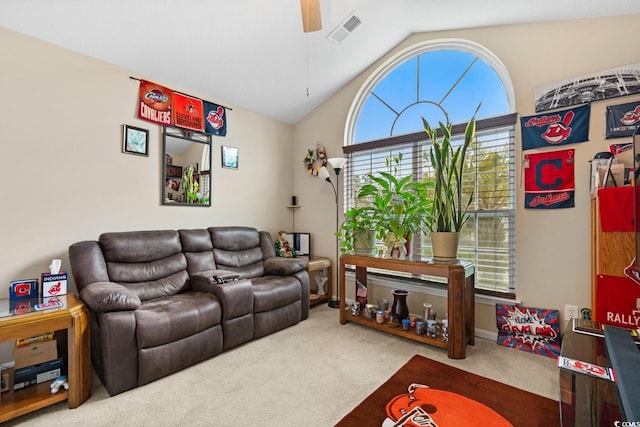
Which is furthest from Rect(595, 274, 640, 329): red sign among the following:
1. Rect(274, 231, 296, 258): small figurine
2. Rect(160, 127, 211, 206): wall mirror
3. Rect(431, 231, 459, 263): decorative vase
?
Rect(160, 127, 211, 206): wall mirror

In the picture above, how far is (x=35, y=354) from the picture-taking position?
Result: 6.20 ft

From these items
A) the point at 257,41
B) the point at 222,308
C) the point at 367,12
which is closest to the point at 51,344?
the point at 222,308

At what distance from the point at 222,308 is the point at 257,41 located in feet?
8.41

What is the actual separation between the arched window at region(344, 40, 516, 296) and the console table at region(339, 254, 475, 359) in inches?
15.1

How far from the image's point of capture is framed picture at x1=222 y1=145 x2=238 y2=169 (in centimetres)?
364

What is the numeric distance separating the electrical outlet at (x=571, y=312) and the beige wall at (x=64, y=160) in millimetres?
3766

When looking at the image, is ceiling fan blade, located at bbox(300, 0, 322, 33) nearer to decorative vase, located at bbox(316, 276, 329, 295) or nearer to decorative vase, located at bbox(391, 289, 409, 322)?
decorative vase, located at bbox(391, 289, 409, 322)

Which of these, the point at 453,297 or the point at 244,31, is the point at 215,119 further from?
the point at 453,297

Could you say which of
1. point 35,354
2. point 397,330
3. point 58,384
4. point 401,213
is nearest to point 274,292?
point 397,330

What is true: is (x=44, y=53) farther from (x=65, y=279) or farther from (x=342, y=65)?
(x=342, y=65)

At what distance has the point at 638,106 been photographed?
2.17m

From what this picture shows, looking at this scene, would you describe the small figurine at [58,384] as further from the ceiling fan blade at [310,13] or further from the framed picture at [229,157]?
the ceiling fan blade at [310,13]

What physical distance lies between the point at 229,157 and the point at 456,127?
8.81ft

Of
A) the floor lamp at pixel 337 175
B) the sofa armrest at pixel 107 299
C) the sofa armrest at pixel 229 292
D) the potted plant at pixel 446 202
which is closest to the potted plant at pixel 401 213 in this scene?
the potted plant at pixel 446 202
